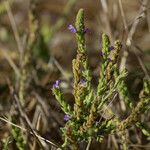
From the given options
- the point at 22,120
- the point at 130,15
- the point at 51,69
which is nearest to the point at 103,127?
the point at 22,120

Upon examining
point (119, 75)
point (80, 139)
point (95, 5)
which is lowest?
point (80, 139)

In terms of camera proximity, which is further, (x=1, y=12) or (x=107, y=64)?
(x=1, y=12)

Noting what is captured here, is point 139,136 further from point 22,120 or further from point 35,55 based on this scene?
point 35,55

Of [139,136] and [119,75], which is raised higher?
[119,75]

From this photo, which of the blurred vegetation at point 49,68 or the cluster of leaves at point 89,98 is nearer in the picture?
the cluster of leaves at point 89,98

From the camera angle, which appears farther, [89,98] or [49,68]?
[49,68]

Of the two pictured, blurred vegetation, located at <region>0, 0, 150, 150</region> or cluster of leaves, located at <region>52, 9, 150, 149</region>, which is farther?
blurred vegetation, located at <region>0, 0, 150, 150</region>

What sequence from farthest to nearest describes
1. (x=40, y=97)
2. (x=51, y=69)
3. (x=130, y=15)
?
(x=130, y=15)
(x=51, y=69)
(x=40, y=97)

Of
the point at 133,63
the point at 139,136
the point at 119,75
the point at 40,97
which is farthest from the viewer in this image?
the point at 133,63
